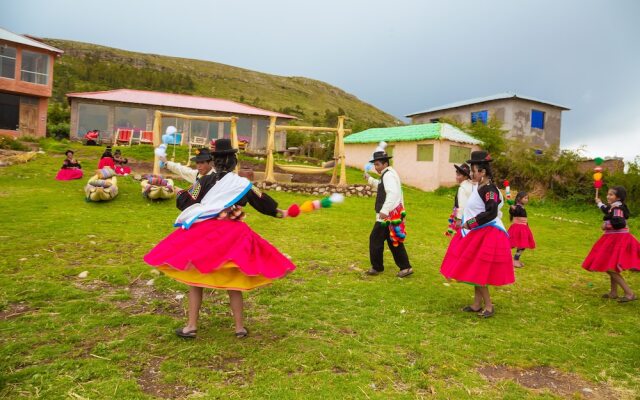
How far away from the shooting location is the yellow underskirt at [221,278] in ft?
14.6

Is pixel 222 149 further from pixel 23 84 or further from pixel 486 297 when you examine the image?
pixel 23 84

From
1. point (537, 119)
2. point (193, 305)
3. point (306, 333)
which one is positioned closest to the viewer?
point (193, 305)

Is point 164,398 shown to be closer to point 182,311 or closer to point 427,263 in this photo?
point 182,311

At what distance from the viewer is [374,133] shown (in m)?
31.3

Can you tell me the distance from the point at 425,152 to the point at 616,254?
18554 mm

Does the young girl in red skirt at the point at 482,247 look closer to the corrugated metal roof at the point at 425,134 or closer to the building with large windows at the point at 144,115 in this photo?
the corrugated metal roof at the point at 425,134

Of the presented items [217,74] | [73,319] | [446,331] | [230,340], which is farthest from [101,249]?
[217,74]

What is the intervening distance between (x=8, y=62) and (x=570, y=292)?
1331 inches

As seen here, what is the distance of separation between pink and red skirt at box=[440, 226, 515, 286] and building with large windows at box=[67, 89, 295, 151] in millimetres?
25804

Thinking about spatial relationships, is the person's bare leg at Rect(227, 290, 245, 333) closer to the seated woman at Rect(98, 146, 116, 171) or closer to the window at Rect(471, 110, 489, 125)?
the seated woman at Rect(98, 146, 116, 171)

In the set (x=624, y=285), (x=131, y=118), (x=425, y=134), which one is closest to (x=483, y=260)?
→ (x=624, y=285)

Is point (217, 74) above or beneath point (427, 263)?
above

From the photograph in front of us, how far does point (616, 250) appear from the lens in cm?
715

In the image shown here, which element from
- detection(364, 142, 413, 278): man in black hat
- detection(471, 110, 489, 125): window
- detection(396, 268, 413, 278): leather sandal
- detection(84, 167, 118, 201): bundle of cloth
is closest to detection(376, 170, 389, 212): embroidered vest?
detection(364, 142, 413, 278): man in black hat
